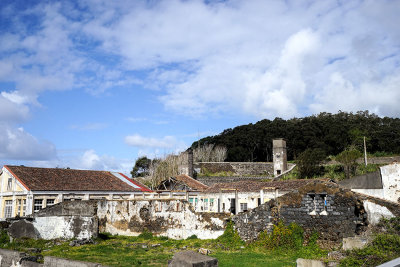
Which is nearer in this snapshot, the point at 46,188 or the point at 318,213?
the point at 318,213

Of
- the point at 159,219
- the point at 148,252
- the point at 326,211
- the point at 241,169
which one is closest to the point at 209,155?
the point at 241,169

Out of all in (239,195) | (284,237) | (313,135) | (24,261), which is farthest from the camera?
→ (313,135)

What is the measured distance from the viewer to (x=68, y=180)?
3069 centimetres

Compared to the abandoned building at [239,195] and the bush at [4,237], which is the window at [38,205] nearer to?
the bush at [4,237]

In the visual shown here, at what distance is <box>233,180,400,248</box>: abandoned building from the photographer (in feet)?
46.1

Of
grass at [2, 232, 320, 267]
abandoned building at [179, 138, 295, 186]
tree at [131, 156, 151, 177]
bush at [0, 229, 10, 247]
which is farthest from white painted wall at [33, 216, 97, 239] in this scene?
tree at [131, 156, 151, 177]

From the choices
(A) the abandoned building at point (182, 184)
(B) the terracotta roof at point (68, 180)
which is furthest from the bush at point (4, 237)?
(A) the abandoned building at point (182, 184)

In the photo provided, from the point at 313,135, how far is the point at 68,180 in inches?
1630

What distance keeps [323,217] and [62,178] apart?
23433mm

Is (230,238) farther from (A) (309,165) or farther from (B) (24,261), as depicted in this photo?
(A) (309,165)

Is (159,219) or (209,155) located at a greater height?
(209,155)

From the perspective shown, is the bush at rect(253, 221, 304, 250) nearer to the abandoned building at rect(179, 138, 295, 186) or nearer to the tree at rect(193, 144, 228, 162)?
the abandoned building at rect(179, 138, 295, 186)

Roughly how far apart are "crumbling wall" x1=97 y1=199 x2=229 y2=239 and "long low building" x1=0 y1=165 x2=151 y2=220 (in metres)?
6.80

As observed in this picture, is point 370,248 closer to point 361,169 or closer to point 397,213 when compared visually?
point 397,213
